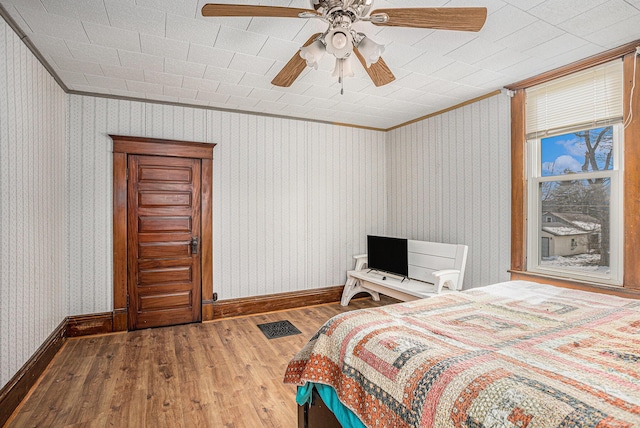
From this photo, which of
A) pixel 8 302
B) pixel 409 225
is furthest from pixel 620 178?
pixel 8 302

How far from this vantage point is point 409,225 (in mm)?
4836

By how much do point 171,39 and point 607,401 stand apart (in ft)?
10.2

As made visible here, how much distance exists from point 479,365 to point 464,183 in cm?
313

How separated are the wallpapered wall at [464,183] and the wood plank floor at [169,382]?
2.16 m

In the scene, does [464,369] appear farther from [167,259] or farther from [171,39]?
[167,259]

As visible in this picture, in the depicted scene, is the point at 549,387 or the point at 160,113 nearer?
the point at 549,387

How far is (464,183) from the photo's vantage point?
3.95m

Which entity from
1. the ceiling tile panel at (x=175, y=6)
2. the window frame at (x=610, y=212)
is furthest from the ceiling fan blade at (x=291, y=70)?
the window frame at (x=610, y=212)

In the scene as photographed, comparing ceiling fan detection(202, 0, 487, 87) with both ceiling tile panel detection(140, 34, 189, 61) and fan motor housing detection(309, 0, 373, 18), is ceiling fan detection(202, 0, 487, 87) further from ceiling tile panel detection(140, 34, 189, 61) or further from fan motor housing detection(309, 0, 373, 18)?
ceiling tile panel detection(140, 34, 189, 61)

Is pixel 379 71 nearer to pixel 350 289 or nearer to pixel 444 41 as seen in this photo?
pixel 444 41

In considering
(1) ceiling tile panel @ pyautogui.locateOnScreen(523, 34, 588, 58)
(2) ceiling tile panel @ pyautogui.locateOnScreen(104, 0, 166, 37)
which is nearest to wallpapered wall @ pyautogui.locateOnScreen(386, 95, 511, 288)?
(1) ceiling tile panel @ pyautogui.locateOnScreen(523, 34, 588, 58)

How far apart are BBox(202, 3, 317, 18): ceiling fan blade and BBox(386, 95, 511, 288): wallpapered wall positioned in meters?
2.71

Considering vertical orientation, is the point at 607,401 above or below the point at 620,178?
below

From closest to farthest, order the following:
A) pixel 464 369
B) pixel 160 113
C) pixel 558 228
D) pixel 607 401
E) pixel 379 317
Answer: pixel 607 401 → pixel 464 369 → pixel 379 317 → pixel 558 228 → pixel 160 113
